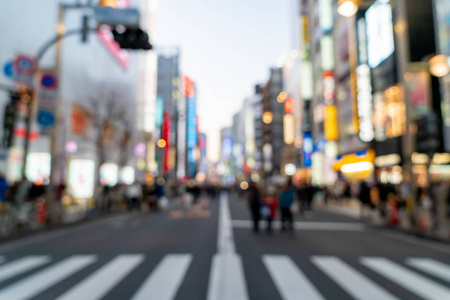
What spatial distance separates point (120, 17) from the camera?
305 inches

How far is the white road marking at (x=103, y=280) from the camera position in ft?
14.7

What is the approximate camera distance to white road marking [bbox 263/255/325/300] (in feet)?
14.7

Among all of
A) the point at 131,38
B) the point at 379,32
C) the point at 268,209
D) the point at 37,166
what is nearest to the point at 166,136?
the point at 37,166

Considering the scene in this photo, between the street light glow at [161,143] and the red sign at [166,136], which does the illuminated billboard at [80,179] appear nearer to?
the street light glow at [161,143]

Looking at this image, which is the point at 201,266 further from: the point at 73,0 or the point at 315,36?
the point at 315,36

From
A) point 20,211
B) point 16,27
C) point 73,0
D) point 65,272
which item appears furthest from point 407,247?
point 73,0

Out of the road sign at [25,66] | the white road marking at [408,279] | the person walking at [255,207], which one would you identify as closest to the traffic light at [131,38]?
the road sign at [25,66]

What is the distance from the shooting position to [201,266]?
6.15 m

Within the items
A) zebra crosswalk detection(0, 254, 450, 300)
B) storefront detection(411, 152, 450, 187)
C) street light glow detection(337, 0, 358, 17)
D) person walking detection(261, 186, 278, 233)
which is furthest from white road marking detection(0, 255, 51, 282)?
storefront detection(411, 152, 450, 187)

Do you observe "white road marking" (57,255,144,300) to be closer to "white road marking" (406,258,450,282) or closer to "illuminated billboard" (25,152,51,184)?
"white road marking" (406,258,450,282)

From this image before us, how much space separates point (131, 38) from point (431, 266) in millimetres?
7691

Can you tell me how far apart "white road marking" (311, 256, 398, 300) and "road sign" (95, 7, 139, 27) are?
253 inches

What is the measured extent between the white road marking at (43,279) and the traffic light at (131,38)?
4.64 metres

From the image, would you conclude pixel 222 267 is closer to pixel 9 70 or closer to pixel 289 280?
pixel 289 280
